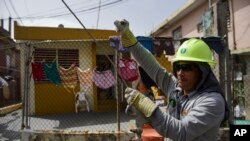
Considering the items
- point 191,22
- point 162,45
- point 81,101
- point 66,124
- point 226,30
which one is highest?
point 191,22

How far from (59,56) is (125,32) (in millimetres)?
11269

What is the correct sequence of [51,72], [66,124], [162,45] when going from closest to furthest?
[162,45] → [51,72] → [66,124]

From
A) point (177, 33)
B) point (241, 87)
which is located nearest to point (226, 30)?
point (241, 87)

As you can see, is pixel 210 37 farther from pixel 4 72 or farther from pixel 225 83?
pixel 4 72

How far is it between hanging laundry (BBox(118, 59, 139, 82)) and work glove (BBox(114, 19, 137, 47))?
Result: 3714 mm

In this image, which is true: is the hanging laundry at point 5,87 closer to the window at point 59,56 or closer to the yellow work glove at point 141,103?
the window at point 59,56

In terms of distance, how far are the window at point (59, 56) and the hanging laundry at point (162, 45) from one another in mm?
7666

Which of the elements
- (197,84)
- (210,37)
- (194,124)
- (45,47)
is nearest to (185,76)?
(197,84)

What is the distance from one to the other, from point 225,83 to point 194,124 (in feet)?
12.9

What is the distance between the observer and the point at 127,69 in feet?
21.8

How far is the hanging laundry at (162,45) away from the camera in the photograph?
20.5 feet

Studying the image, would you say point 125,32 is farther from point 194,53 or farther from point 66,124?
point 66,124

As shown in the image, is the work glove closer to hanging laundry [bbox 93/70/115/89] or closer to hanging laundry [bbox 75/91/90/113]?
hanging laundry [bbox 93/70/115/89]

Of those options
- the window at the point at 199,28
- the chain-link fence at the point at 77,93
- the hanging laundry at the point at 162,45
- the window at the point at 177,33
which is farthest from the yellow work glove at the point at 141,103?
the window at the point at 177,33
